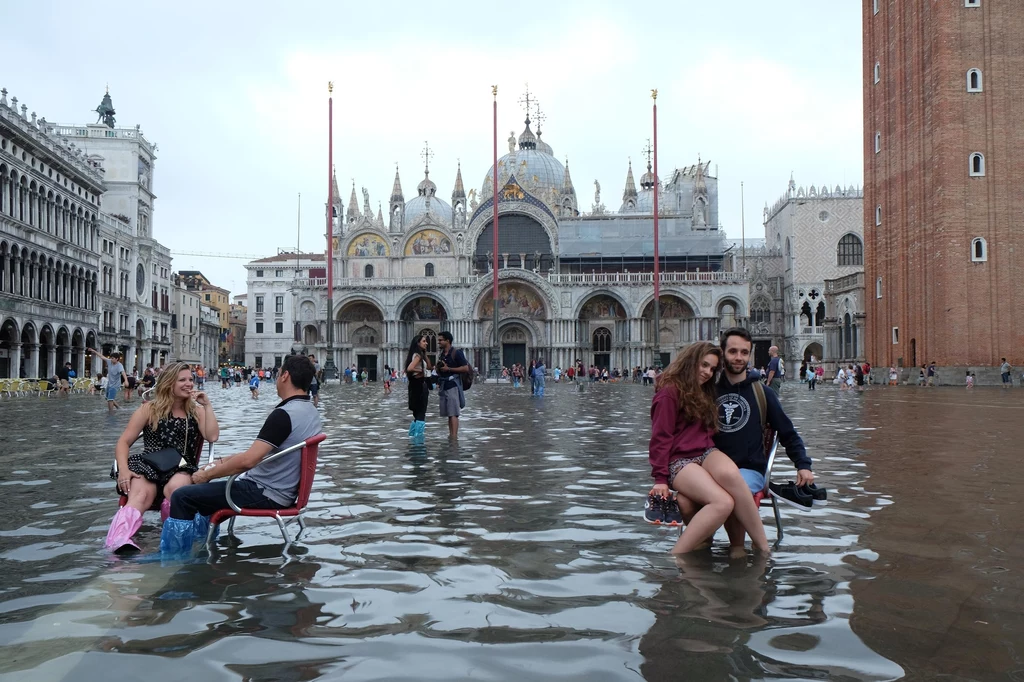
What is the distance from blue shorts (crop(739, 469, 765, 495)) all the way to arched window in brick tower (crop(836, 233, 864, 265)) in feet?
204

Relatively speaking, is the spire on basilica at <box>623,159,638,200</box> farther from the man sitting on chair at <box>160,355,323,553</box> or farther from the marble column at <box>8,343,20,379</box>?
the man sitting on chair at <box>160,355,323,553</box>

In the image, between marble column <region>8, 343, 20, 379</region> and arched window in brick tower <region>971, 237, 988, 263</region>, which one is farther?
marble column <region>8, 343, 20, 379</region>

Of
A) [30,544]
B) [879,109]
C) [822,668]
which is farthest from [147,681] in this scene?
[879,109]

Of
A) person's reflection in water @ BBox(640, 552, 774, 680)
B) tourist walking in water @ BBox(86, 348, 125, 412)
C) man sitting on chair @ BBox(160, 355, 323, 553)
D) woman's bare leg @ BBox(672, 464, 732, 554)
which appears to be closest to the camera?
person's reflection in water @ BBox(640, 552, 774, 680)

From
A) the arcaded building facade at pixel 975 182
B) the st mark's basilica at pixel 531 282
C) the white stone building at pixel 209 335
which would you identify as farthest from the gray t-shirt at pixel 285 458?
the white stone building at pixel 209 335

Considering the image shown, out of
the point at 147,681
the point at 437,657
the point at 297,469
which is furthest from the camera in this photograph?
the point at 297,469

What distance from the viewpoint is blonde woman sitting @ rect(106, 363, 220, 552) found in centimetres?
557

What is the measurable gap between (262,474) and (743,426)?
115 inches

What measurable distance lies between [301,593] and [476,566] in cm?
103

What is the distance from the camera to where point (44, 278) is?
41.4 meters

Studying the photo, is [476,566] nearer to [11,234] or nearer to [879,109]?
[11,234]

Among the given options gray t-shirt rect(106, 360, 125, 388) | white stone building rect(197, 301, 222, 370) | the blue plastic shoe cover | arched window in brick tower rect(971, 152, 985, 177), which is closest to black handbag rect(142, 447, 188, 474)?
the blue plastic shoe cover

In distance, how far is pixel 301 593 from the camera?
4.41 metres

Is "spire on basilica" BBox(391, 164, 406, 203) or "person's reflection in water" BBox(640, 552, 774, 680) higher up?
"spire on basilica" BBox(391, 164, 406, 203)
